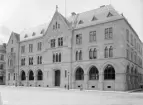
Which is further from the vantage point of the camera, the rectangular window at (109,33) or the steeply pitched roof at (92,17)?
the steeply pitched roof at (92,17)

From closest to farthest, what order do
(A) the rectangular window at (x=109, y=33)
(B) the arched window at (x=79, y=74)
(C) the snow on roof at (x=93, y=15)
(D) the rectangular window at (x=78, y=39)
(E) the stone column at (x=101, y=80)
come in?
(E) the stone column at (x=101, y=80)
(A) the rectangular window at (x=109, y=33)
(C) the snow on roof at (x=93, y=15)
(B) the arched window at (x=79, y=74)
(D) the rectangular window at (x=78, y=39)

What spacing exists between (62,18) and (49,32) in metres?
5.45

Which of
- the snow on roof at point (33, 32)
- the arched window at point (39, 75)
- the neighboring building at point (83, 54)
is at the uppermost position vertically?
the snow on roof at point (33, 32)

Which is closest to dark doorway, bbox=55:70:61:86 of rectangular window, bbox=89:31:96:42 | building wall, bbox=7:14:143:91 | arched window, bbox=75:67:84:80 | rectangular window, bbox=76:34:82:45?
building wall, bbox=7:14:143:91

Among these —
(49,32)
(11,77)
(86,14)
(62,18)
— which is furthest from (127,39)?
(11,77)

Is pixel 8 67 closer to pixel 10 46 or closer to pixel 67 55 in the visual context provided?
pixel 10 46

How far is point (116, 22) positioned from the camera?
1435 inches

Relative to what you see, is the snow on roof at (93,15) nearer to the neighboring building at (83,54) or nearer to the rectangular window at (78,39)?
the neighboring building at (83,54)

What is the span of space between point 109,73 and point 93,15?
14.1 metres

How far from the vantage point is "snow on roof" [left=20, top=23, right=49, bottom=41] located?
174ft

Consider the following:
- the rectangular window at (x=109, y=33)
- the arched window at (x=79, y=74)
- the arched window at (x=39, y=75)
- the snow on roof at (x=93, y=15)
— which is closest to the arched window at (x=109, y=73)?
the arched window at (x=79, y=74)

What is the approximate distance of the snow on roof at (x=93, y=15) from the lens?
3838 centimetres

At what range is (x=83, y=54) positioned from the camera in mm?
40438

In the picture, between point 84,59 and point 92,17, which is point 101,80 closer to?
point 84,59
